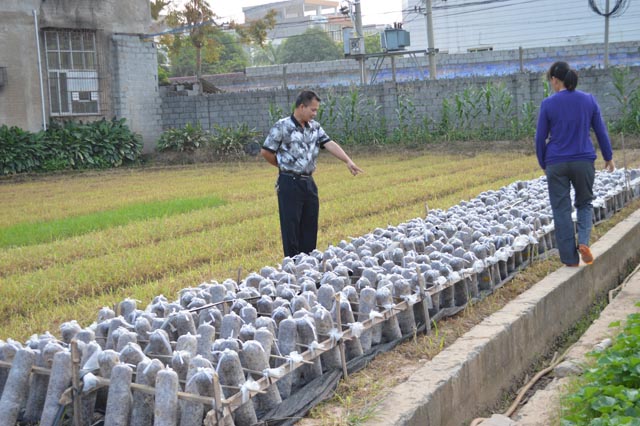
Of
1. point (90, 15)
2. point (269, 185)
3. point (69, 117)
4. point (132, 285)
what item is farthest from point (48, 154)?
point (132, 285)

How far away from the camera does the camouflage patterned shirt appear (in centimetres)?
711

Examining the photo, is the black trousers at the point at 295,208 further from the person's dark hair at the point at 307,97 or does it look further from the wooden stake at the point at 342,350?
the wooden stake at the point at 342,350

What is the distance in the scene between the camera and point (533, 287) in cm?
610

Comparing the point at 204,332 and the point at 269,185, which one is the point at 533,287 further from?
the point at 269,185

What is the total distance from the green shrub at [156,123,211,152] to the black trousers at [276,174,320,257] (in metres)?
18.3

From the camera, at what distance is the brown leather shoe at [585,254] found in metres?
6.77

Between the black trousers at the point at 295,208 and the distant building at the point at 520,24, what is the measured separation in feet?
110

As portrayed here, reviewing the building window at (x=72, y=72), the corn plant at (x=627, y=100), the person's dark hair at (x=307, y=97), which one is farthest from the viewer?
the building window at (x=72, y=72)

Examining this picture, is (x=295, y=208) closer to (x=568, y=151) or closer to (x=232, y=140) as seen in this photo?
(x=568, y=151)

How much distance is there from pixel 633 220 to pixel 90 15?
1999 cm

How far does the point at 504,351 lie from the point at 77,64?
2207 cm

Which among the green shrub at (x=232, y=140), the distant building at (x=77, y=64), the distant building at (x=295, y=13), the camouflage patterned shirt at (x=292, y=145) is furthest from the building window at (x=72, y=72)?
the distant building at (x=295, y=13)

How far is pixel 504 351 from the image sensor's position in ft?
16.5

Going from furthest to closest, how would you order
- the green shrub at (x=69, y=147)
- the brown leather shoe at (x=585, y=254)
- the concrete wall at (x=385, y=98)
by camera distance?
the green shrub at (x=69, y=147) → the concrete wall at (x=385, y=98) → the brown leather shoe at (x=585, y=254)
